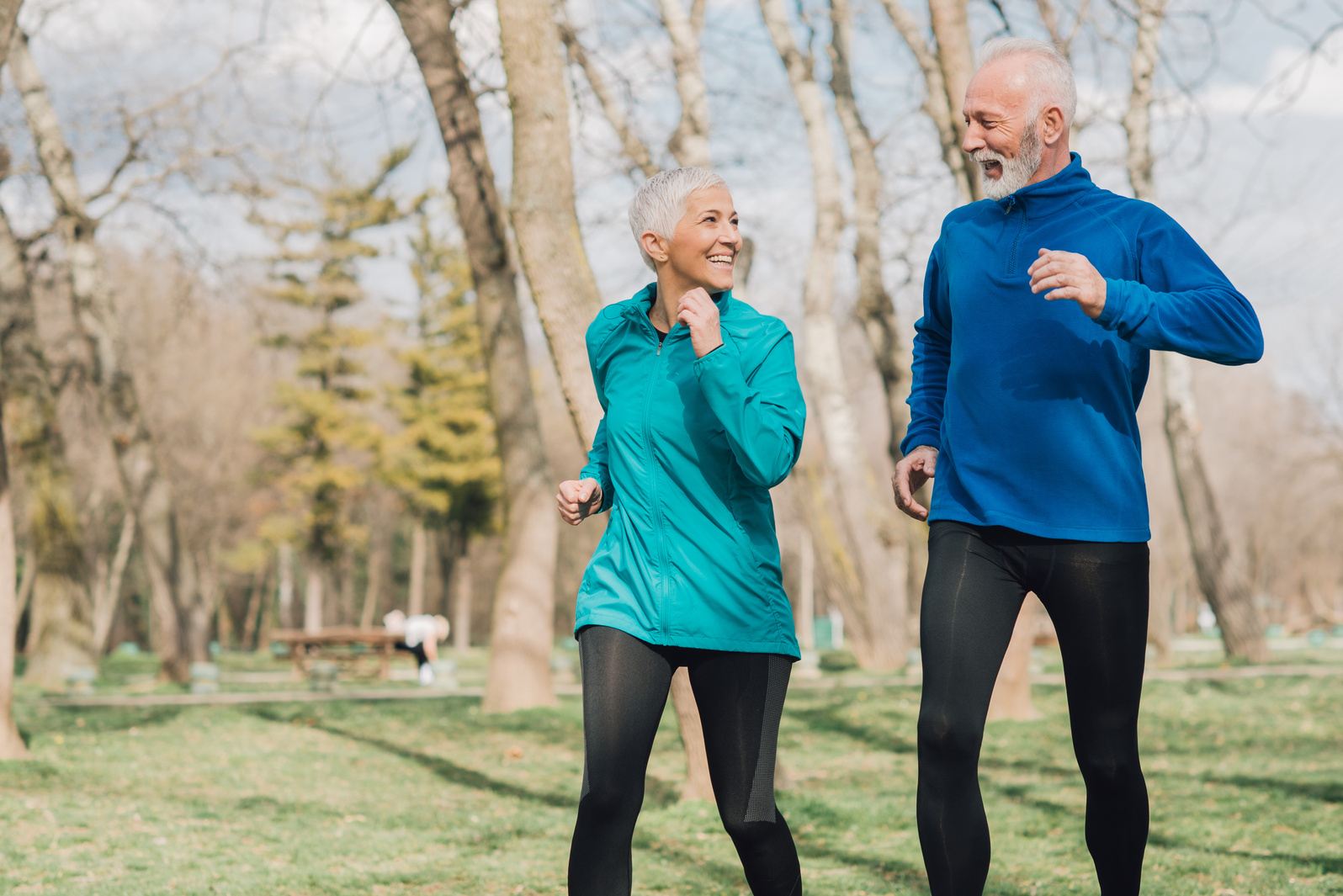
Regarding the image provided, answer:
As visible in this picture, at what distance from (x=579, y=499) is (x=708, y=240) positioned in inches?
27.4

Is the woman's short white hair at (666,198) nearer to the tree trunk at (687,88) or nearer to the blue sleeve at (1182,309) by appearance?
the blue sleeve at (1182,309)

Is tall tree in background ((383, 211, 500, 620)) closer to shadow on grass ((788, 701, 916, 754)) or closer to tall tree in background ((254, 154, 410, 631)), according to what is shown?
tall tree in background ((254, 154, 410, 631))

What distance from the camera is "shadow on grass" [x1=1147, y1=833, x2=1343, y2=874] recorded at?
4.73 metres

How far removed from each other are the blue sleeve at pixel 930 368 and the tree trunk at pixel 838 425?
11.8 m

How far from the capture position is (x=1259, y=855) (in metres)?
5.04

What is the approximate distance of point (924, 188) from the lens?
15.5 m

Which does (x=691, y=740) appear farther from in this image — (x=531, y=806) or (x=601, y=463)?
(x=601, y=463)

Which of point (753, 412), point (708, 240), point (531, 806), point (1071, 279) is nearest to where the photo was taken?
point (1071, 279)

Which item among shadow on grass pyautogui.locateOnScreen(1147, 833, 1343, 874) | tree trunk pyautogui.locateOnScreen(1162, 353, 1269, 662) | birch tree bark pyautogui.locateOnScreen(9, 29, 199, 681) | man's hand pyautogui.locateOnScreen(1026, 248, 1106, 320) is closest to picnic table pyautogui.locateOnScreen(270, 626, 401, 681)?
birch tree bark pyautogui.locateOnScreen(9, 29, 199, 681)

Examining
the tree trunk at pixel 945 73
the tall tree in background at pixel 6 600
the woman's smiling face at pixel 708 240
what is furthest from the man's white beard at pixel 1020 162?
the tall tree in background at pixel 6 600

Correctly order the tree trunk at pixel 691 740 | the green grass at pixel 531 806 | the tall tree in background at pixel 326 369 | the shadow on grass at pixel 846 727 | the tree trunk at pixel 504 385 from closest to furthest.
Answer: the green grass at pixel 531 806, the tree trunk at pixel 691 740, the shadow on grass at pixel 846 727, the tree trunk at pixel 504 385, the tall tree in background at pixel 326 369

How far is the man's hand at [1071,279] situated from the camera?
2471mm

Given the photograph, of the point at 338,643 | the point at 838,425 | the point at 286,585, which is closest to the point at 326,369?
the point at 286,585

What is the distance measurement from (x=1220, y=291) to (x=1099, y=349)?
272 millimetres
